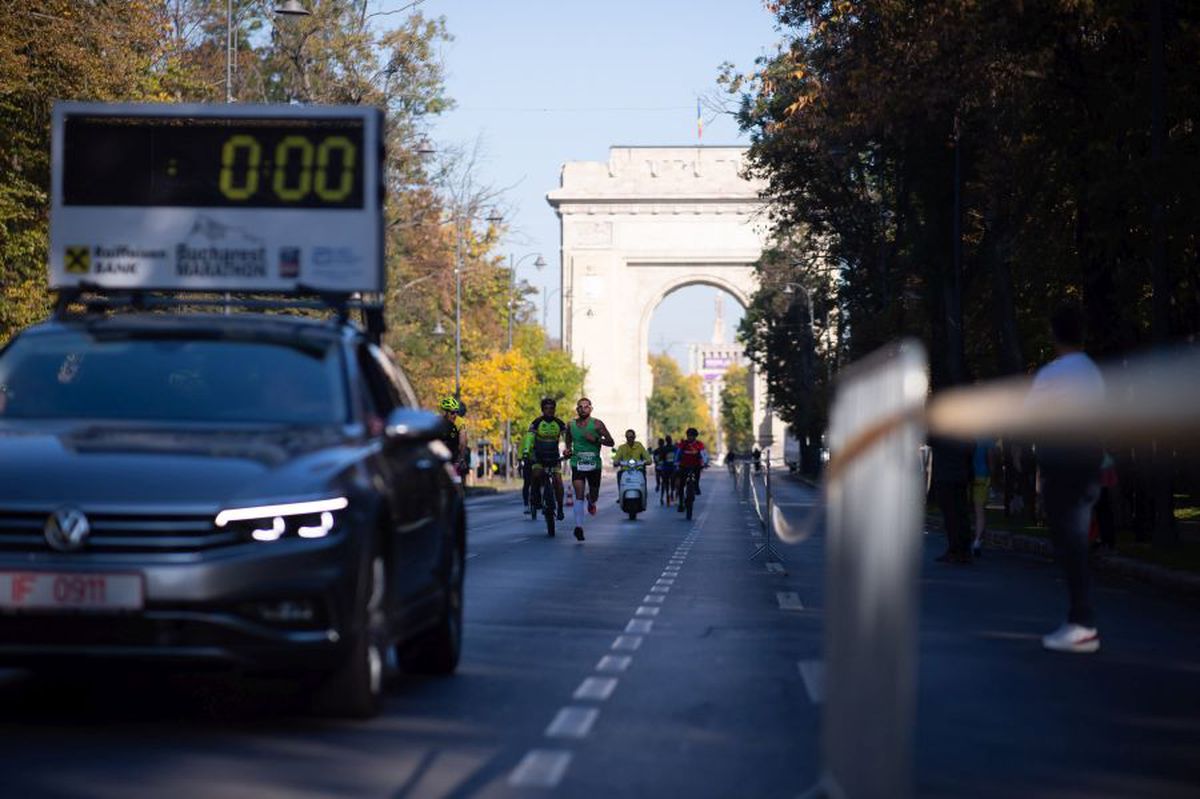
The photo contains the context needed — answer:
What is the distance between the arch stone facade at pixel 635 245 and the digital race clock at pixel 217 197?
94787 mm

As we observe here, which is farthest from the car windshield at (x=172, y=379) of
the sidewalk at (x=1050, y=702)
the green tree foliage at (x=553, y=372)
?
the green tree foliage at (x=553, y=372)

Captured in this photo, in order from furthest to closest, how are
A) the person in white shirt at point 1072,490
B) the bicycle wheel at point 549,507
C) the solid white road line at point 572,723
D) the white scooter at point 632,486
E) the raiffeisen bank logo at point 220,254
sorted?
the white scooter at point 632,486 → the bicycle wheel at point 549,507 → the raiffeisen bank logo at point 220,254 → the person in white shirt at point 1072,490 → the solid white road line at point 572,723

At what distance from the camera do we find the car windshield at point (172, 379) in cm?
974

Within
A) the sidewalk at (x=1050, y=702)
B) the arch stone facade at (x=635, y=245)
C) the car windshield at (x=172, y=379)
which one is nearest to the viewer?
the sidewalk at (x=1050, y=702)

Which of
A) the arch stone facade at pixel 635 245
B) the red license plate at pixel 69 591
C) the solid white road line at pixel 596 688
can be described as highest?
the arch stone facade at pixel 635 245

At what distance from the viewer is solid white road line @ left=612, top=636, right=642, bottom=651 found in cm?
1270

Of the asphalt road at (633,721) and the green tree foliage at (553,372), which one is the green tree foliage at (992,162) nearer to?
the asphalt road at (633,721)

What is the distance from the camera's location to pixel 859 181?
2003 inches

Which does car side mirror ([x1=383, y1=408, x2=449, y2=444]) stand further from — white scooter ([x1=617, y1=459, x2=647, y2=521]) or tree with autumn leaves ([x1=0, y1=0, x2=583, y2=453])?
white scooter ([x1=617, y1=459, x2=647, y2=521])

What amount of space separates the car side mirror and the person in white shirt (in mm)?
4383

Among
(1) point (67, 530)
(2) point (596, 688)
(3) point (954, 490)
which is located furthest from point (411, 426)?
(3) point (954, 490)

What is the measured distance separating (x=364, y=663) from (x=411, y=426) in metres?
1.21

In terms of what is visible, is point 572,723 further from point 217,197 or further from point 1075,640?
point 217,197

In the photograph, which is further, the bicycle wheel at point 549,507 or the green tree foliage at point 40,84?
the green tree foliage at point 40,84
